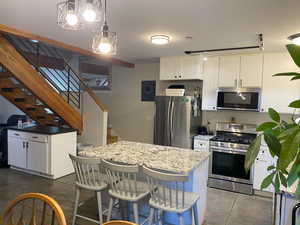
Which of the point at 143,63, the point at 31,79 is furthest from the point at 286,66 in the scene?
the point at 31,79

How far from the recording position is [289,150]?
700 mm

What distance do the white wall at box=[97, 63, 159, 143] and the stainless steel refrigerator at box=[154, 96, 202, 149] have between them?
1123 mm

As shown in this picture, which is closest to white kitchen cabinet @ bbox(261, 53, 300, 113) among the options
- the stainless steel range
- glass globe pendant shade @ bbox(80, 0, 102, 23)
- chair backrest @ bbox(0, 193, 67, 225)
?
the stainless steel range

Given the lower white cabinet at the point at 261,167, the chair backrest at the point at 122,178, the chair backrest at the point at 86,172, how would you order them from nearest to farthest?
the chair backrest at the point at 122,178
the chair backrest at the point at 86,172
the lower white cabinet at the point at 261,167

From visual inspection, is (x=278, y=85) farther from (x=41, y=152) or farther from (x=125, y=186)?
(x=41, y=152)

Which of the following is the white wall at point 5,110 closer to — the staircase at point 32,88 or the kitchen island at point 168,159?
the staircase at point 32,88

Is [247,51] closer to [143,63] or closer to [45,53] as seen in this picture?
[143,63]

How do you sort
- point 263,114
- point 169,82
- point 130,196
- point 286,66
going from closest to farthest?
point 130,196 → point 286,66 → point 263,114 → point 169,82

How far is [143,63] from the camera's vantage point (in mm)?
5680

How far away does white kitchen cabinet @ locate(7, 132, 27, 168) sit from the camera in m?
4.29

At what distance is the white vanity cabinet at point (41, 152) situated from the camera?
13.2 ft

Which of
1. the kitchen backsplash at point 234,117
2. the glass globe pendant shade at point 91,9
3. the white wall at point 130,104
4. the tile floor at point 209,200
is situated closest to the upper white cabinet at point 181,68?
the white wall at point 130,104

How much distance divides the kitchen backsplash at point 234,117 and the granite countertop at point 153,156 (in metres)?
2.21

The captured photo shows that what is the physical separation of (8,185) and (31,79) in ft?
5.87
